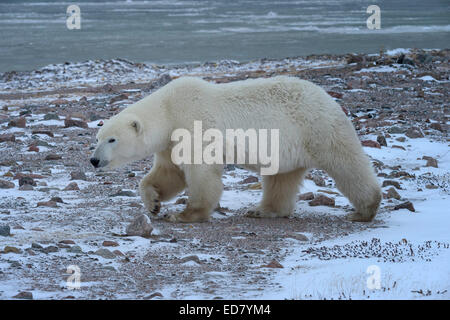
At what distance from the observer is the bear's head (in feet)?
19.4

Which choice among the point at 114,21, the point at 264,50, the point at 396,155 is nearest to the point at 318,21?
the point at 114,21

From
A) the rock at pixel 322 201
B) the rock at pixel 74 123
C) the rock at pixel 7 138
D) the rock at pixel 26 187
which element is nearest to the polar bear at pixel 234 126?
the rock at pixel 322 201

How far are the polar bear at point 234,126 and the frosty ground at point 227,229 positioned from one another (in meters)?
Result: 0.28

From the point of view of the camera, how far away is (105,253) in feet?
15.4

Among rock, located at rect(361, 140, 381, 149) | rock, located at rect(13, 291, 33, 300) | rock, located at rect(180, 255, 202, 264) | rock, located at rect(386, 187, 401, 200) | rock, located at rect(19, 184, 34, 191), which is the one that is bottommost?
rock, located at rect(386, 187, 401, 200)

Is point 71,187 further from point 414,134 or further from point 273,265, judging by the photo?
point 414,134

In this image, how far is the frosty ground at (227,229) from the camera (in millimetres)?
3988

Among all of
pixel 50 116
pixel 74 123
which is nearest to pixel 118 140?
pixel 74 123

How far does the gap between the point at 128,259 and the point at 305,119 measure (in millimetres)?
2281

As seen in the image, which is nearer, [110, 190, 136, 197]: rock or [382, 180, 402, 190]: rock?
[110, 190, 136, 197]: rock

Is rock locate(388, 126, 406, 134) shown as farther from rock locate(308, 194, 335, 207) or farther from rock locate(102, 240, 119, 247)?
rock locate(102, 240, 119, 247)

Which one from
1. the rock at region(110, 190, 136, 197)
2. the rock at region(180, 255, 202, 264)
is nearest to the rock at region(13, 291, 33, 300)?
the rock at region(180, 255, 202, 264)

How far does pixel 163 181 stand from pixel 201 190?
0.53m

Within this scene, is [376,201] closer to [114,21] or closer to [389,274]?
[389,274]
